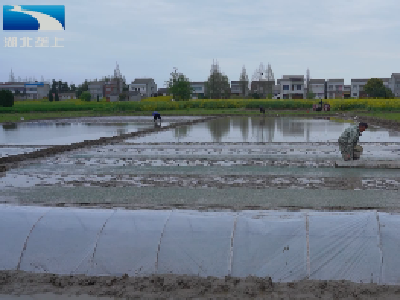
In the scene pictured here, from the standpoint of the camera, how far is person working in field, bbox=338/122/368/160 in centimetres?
1267

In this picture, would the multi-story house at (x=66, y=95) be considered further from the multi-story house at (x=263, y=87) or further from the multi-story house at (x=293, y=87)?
the multi-story house at (x=293, y=87)

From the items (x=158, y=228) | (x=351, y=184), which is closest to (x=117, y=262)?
(x=158, y=228)

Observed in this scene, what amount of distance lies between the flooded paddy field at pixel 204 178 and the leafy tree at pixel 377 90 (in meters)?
63.7

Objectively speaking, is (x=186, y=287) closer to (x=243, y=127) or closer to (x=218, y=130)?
(x=218, y=130)

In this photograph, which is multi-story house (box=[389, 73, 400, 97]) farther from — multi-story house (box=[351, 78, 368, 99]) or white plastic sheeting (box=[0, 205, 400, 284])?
white plastic sheeting (box=[0, 205, 400, 284])

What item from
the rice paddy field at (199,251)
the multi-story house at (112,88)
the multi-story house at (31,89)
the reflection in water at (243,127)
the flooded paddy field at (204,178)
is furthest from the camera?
the multi-story house at (31,89)

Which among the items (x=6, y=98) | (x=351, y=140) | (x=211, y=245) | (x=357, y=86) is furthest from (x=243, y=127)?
(x=357, y=86)

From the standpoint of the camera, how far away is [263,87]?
98750 millimetres

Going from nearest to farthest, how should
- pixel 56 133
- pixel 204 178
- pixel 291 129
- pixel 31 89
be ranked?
pixel 204 178 → pixel 56 133 → pixel 291 129 → pixel 31 89

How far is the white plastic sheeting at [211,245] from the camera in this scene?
227 inches

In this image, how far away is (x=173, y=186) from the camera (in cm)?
1100

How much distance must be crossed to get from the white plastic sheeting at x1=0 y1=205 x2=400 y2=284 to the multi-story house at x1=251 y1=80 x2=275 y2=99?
3605 inches

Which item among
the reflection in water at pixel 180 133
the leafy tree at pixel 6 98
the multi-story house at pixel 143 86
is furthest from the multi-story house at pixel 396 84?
the reflection in water at pixel 180 133

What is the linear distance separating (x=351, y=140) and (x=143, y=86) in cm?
10538
